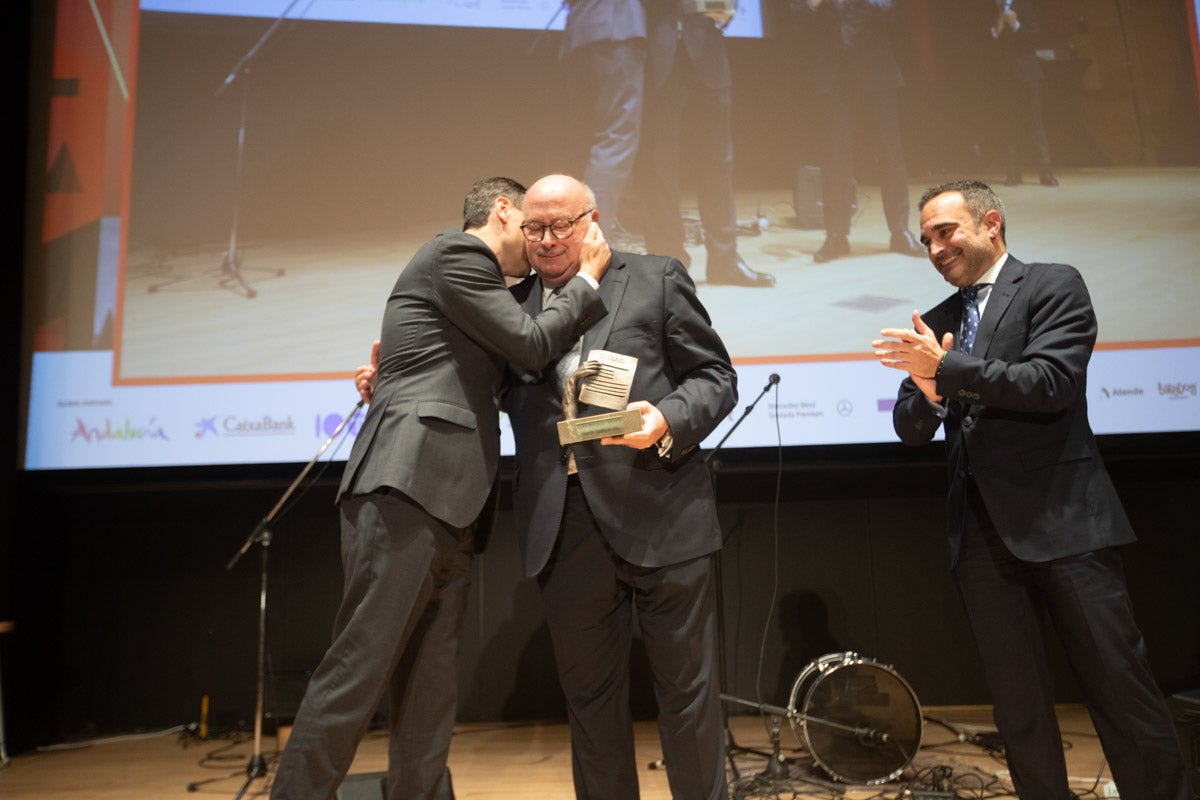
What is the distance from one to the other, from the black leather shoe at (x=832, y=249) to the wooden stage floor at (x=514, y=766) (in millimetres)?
1962

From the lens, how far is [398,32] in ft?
13.1

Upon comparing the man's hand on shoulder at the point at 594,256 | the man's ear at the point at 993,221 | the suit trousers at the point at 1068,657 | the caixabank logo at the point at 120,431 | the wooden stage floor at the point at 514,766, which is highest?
the man's ear at the point at 993,221

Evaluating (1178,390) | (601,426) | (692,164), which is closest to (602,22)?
(692,164)

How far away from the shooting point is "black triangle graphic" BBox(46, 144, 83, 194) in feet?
12.9

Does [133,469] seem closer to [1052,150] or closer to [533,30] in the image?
[533,30]

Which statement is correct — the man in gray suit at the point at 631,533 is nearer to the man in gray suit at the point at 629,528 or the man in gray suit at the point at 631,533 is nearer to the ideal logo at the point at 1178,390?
the man in gray suit at the point at 629,528

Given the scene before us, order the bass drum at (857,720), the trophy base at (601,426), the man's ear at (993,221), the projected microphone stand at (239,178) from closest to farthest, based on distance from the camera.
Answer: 1. the trophy base at (601,426)
2. the man's ear at (993,221)
3. the bass drum at (857,720)
4. the projected microphone stand at (239,178)

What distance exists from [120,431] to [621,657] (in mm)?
2639

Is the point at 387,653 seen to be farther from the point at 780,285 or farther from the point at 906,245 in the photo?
the point at 906,245

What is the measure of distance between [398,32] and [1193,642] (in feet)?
15.3

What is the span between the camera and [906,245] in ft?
12.8

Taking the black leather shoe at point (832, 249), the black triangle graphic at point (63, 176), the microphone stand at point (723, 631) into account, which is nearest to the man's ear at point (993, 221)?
the microphone stand at point (723, 631)

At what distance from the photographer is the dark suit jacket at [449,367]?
2.10 metres

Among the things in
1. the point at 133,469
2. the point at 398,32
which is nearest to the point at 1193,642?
the point at 398,32
